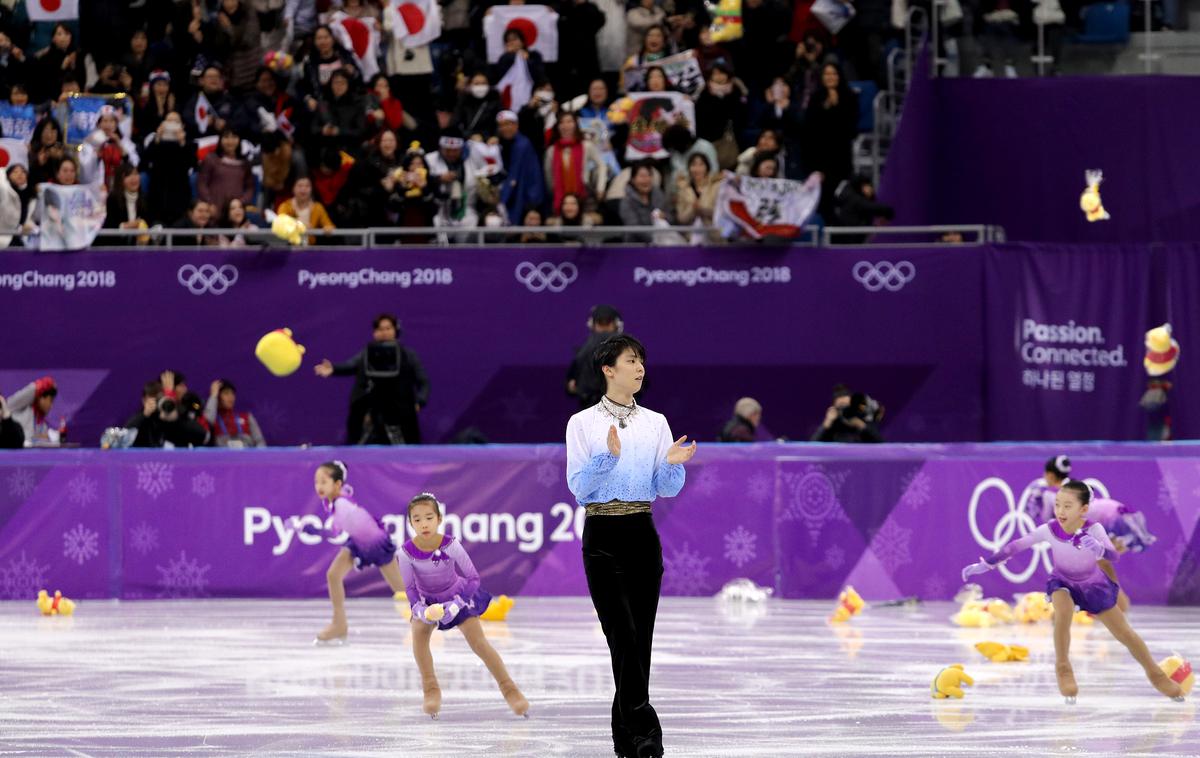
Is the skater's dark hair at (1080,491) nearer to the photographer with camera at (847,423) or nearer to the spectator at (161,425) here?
the photographer with camera at (847,423)

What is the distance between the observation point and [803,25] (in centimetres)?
2181

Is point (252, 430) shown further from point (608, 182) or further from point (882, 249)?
point (882, 249)

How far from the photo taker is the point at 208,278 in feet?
65.2

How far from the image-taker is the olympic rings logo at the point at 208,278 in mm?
19844

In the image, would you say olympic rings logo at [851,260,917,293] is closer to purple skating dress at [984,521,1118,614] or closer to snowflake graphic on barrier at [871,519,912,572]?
snowflake graphic on barrier at [871,519,912,572]

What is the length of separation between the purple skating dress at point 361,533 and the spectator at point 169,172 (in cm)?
647

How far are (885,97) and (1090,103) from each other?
2317 millimetres

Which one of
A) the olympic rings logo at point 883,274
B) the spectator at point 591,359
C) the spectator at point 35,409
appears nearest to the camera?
the spectator at point 591,359

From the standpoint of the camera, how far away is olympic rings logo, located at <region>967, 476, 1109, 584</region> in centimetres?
1670

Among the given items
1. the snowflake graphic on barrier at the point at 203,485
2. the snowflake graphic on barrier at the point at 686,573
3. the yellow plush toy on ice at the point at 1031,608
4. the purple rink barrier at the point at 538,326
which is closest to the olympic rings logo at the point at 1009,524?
the yellow plush toy on ice at the point at 1031,608

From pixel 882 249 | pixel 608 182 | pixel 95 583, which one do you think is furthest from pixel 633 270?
pixel 95 583

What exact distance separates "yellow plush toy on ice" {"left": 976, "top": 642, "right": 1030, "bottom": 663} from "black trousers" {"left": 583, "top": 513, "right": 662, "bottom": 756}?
470cm

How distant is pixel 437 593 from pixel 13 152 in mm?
11199

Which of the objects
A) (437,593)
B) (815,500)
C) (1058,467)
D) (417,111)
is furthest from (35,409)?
(1058,467)
